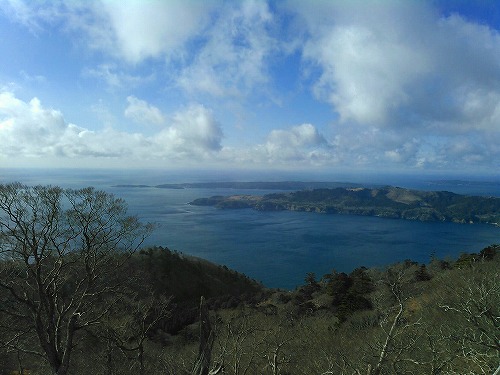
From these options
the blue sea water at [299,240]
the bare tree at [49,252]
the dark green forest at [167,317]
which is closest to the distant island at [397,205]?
the blue sea water at [299,240]

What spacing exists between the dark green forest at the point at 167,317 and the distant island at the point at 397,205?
132 m

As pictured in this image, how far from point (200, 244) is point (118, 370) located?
7654cm

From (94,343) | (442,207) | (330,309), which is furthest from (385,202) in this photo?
(94,343)

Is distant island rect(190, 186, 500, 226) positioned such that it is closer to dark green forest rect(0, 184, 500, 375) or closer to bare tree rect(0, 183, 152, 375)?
dark green forest rect(0, 184, 500, 375)

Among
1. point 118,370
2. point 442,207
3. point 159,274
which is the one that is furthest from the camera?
point 442,207

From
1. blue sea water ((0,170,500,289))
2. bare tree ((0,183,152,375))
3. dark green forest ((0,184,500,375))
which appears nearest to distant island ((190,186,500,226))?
blue sea water ((0,170,500,289))

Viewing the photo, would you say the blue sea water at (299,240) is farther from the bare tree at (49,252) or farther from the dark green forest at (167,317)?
the bare tree at (49,252)

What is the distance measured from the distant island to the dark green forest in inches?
5207

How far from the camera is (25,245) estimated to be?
1026 cm

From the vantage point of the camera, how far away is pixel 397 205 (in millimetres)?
174875

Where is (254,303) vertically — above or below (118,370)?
below

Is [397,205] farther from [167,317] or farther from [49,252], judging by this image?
[49,252]

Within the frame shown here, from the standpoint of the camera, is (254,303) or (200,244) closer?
(254,303)

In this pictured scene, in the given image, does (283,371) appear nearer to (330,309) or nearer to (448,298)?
(448,298)
